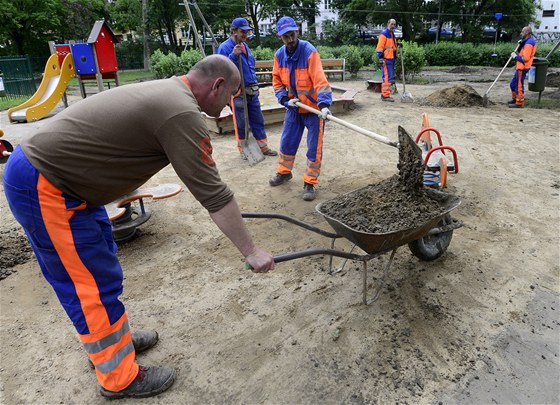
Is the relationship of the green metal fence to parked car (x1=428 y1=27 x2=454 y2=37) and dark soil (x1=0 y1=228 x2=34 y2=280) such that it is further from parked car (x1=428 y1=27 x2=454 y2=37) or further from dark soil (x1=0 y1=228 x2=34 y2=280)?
parked car (x1=428 y1=27 x2=454 y2=37)

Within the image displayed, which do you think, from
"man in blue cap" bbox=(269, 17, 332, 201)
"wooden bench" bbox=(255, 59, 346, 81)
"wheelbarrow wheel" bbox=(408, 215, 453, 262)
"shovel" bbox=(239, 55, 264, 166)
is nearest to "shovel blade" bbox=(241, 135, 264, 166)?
"shovel" bbox=(239, 55, 264, 166)

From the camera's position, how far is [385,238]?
2.46 metres

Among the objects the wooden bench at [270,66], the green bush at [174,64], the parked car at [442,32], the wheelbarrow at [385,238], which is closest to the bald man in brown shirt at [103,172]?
the wheelbarrow at [385,238]

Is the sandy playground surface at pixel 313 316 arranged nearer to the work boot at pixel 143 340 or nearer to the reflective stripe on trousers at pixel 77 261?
the work boot at pixel 143 340

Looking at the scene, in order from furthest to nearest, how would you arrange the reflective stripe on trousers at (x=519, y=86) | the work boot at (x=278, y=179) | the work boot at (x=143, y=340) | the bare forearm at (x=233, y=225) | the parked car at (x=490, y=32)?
the parked car at (x=490, y=32) < the reflective stripe on trousers at (x=519, y=86) < the work boot at (x=278, y=179) < the work boot at (x=143, y=340) < the bare forearm at (x=233, y=225)

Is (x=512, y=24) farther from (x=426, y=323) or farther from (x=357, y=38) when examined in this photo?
(x=426, y=323)

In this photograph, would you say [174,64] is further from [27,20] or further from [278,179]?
[27,20]

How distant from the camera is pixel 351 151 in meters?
6.40

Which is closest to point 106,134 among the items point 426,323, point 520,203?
point 426,323

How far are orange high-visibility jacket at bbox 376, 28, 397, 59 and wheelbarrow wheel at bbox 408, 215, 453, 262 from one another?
811 cm

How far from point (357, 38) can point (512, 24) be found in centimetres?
1179

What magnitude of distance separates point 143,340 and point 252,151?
12.0ft

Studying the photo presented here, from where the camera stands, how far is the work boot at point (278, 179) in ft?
17.0

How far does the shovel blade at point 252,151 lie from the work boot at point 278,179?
64cm
